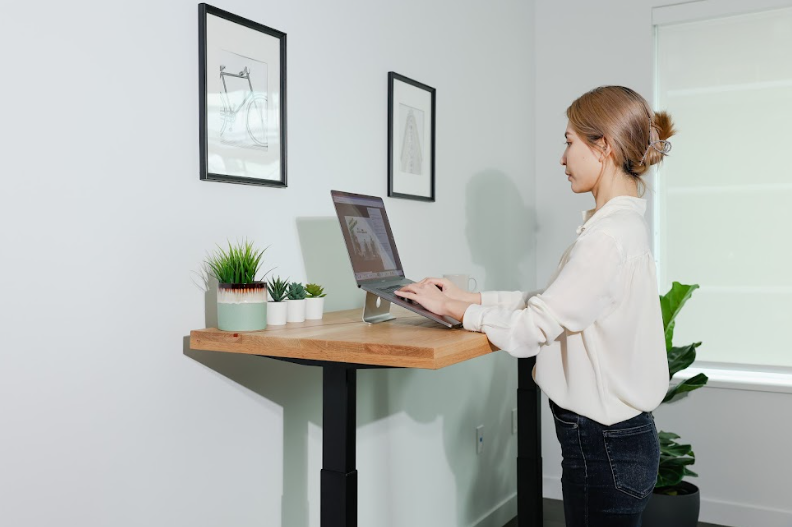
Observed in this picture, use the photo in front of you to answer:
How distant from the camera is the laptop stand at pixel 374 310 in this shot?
179 cm

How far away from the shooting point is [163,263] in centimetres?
166

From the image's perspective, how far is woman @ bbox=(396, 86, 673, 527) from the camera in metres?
1.49

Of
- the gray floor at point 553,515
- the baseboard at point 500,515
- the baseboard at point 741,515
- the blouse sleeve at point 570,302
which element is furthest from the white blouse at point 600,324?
the baseboard at point 741,515

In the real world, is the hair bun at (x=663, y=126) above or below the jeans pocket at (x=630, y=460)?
above

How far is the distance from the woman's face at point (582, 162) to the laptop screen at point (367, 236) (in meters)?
0.50

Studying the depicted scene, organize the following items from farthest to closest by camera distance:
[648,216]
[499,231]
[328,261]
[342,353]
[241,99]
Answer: [648,216] < [499,231] < [328,261] < [241,99] < [342,353]

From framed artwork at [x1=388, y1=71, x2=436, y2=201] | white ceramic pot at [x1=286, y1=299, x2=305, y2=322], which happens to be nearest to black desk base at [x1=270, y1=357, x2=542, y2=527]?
white ceramic pot at [x1=286, y1=299, x2=305, y2=322]

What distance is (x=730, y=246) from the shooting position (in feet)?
11.0

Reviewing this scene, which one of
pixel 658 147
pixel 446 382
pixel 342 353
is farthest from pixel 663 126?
pixel 446 382

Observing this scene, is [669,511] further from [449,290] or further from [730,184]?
[449,290]

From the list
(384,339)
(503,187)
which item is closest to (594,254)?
(384,339)

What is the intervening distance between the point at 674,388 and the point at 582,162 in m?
1.71

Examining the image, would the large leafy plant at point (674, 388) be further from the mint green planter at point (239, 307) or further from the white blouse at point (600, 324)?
the mint green planter at point (239, 307)

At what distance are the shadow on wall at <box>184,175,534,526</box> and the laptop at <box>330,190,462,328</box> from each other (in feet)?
0.91
